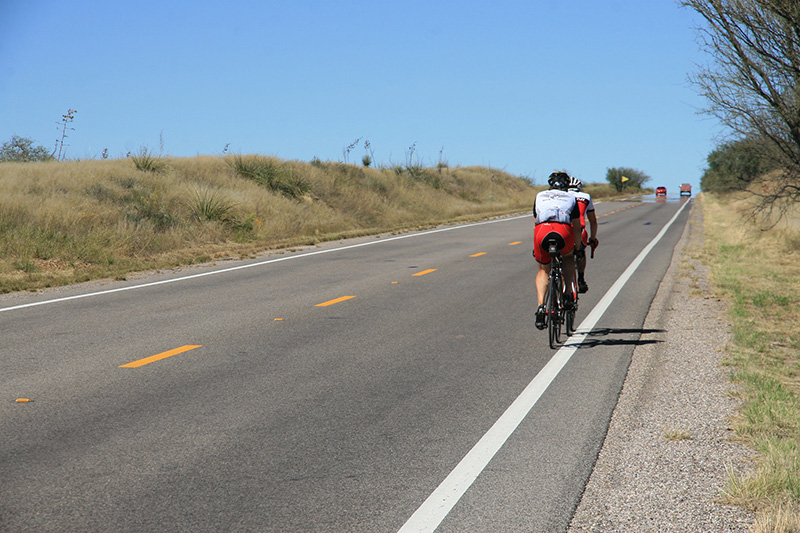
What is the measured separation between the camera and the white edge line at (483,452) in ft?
13.2

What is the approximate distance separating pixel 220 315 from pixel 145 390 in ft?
12.5

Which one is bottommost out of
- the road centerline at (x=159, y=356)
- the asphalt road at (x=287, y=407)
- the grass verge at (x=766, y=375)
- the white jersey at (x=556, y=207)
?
the grass verge at (x=766, y=375)

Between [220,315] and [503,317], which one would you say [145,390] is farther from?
[503,317]

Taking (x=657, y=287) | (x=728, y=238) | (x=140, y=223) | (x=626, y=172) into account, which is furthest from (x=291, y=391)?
(x=626, y=172)

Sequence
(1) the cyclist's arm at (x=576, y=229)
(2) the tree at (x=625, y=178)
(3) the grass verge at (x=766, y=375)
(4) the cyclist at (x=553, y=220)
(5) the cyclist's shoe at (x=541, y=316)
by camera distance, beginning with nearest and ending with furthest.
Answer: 1. (3) the grass verge at (x=766, y=375)
2. (5) the cyclist's shoe at (x=541, y=316)
3. (4) the cyclist at (x=553, y=220)
4. (1) the cyclist's arm at (x=576, y=229)
5. (2) the tree at (x=625, y=178)

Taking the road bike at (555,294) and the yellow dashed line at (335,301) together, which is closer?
the road bike at (555,294)

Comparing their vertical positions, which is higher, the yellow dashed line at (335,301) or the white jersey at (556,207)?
the white jersey at (556,207)

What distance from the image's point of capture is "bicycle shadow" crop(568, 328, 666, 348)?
337 inches

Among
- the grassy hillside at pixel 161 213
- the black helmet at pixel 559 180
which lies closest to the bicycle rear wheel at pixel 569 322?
the black helmet at pixel 559 180

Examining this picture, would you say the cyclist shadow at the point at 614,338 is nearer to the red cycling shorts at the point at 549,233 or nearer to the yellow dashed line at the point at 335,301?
the red cycling shorts at the point at 549,233

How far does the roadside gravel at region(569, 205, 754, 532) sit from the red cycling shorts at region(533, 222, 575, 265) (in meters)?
1.35

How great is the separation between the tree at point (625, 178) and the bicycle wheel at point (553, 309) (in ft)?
371

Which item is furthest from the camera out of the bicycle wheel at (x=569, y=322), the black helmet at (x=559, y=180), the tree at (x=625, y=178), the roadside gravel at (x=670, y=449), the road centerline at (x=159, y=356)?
the tree at (x=625, y=178)

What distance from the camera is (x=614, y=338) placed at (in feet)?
29.1
